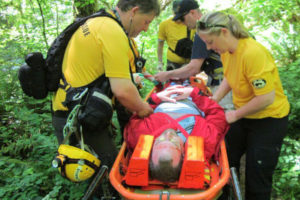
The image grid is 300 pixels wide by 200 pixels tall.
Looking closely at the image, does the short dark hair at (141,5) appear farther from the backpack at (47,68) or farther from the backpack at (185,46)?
the backpack at (185,46)

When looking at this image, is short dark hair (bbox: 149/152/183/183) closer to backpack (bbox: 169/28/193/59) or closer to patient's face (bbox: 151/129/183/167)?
patient's face (bbox: 151/129/183/167)

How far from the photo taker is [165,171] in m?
1.91

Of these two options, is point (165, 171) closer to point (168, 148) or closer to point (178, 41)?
point (168, 148)

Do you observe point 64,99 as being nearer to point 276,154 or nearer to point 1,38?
point 276,154

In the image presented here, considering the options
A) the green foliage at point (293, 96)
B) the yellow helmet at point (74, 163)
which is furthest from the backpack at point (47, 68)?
the green foliage at point (293, 96)

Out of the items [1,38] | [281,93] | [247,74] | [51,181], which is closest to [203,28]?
[247,74]

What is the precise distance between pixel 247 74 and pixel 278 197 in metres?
1.86

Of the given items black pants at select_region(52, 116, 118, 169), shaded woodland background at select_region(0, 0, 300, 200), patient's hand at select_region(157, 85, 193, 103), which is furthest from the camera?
patient's hand at select_region(157, 85, 193, 103)

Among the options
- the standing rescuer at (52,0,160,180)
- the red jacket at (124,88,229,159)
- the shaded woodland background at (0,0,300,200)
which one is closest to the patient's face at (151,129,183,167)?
the red jacket at (124,88,229,159)

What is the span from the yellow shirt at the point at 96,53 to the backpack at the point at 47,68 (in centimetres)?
7

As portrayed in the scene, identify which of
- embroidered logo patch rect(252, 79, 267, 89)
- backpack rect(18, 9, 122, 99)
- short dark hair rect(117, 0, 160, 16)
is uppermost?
short dark hair rect(117, 0, 160, 16)

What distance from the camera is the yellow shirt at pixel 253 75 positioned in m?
1.96

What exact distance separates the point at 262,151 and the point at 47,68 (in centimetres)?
213

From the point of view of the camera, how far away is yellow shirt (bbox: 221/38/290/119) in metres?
1.96
